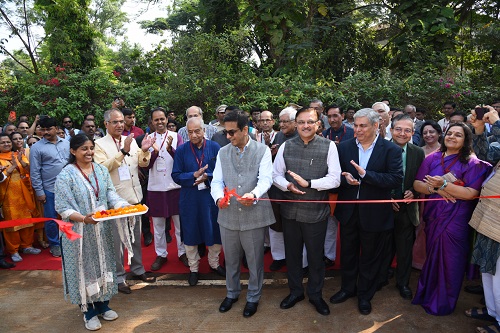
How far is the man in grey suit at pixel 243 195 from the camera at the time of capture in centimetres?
389

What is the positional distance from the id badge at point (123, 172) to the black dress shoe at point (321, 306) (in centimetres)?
256

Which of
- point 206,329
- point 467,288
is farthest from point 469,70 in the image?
point 206,329

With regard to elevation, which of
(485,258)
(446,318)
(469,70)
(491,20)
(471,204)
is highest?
(491,20)

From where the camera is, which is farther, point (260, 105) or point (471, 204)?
point (260, 105)

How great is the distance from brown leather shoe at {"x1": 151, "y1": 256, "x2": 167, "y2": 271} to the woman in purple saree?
3264mm

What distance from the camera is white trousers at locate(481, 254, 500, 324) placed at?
3.49 metres

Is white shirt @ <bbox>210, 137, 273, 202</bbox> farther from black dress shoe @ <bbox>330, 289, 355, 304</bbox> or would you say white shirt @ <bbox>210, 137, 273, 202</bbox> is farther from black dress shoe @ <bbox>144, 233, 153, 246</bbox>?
black dress shoe @ <bbox>144, 233, 153, 246</bbox>

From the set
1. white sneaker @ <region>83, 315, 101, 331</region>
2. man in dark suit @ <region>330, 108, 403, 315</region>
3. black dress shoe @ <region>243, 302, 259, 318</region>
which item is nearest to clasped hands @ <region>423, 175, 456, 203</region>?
man in dark suit @ <region>330, 108, 403, 315</region>

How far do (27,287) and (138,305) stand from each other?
5.52 ft

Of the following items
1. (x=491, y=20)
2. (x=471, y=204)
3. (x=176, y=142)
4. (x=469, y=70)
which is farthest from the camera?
(x=469, y=70)

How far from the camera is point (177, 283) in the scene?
4840mm

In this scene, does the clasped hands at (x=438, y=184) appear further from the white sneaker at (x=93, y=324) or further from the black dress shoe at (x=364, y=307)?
the white sneaker at (x=93, y=324)

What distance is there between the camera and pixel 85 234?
3.75 meters

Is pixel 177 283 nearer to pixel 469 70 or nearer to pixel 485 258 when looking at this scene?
pixel 485 258
